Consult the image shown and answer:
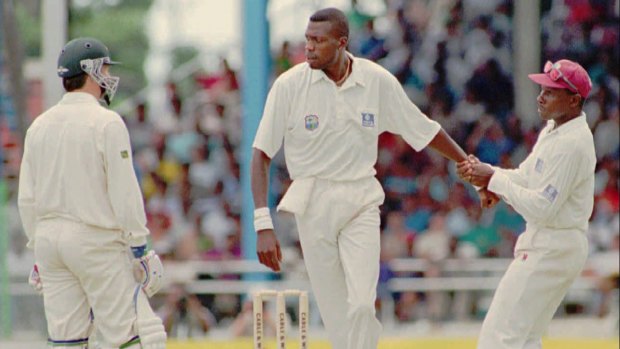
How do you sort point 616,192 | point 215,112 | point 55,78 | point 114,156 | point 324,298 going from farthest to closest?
point 215,112 → point 616,192 → point 55,78 → point 324,298 → point 114,156

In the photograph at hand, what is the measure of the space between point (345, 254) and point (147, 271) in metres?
1.07

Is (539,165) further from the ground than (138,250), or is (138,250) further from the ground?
(539,165)

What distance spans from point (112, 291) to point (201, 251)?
7.63 meters

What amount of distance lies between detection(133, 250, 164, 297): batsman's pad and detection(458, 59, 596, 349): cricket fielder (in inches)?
69.1

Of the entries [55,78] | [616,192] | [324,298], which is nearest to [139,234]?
[324,298]

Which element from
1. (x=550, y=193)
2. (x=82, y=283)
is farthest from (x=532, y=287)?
(x=82, y=283)

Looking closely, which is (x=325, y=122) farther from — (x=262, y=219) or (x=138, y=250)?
(x=138, y=250)

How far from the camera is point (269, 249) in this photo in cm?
809

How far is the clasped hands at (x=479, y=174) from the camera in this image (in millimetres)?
8562

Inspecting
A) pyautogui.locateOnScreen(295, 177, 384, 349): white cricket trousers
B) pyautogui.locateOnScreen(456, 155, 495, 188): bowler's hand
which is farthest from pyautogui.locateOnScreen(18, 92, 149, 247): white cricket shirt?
pyautogui.locateOnScreen(456, 155, 495, 188): bowler's hand

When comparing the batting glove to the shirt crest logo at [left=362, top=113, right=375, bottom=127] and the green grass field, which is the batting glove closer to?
the shirt crest logo at [left=362, top=113, right=375, bottom=127]

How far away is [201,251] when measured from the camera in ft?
50.6

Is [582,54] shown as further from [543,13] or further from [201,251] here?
[201,251]

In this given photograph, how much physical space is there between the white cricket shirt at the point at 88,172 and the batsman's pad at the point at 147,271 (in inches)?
4.4
